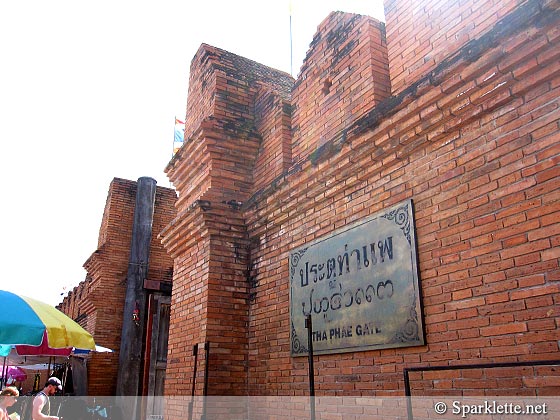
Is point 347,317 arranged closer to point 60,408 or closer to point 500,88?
point 500,88

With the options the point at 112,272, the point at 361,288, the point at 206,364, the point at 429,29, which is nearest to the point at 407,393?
the point at 361,288

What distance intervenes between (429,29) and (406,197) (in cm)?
150

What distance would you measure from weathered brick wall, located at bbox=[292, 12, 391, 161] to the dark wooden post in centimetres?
750

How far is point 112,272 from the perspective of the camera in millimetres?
12125

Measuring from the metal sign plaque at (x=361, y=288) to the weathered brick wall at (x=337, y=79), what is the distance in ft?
3.98

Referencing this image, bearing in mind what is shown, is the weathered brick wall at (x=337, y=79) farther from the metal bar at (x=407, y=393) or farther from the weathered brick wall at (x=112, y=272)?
the weathered brick wall at (x=112, y=272)

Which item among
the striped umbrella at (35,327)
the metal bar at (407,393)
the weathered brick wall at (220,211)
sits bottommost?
the metal bar at (407,393)

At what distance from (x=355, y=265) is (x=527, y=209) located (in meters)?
1.64

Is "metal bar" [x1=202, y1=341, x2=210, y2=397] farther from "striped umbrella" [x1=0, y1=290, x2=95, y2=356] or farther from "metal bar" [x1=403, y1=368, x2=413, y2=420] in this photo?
"metal bar" [x1=403, y1=368, x2=413, y2=420]

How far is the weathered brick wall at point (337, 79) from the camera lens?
16.0ft

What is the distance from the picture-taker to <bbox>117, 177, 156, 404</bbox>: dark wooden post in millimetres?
11188

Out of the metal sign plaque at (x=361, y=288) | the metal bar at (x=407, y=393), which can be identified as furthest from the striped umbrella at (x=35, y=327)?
the metal bar at (x=407, y=393)

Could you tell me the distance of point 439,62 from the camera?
4012mm

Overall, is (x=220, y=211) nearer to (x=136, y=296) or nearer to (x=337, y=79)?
(x=337, y=79)
